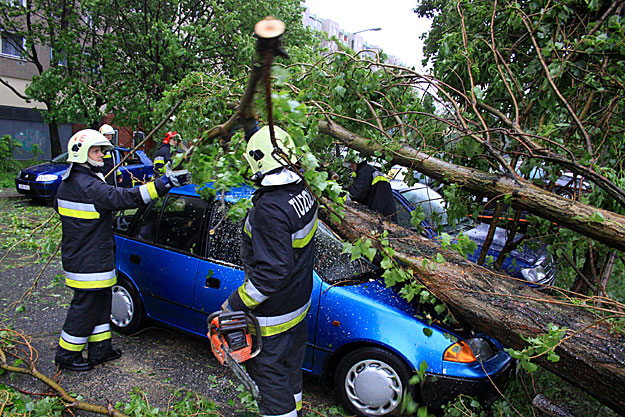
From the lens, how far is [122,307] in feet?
13.7

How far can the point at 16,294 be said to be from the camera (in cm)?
494

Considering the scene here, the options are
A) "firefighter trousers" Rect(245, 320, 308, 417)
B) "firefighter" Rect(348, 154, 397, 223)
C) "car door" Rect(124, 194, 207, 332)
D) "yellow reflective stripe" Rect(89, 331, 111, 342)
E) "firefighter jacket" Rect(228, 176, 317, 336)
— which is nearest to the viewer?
"firefighter jacket" Rect(228, 176, 317, 336)

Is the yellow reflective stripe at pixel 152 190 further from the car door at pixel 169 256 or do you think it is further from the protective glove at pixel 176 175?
the car door at pixel 169 256

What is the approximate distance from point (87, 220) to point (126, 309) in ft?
3.37

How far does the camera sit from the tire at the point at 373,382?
9.77 feet

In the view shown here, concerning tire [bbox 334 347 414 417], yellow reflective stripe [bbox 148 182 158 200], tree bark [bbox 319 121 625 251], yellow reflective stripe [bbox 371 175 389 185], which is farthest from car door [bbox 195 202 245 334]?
yellow reflective stripe [bbox 371 175 389 185]

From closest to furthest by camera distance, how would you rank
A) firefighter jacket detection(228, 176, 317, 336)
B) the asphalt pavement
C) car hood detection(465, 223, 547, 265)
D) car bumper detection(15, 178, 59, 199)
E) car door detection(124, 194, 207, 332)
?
1. firefighter jacket detection(228, 176, 317, 336)
2. the asphalt pavement
3. car door detection(124, 194, 207, 332)
4. car hood detection(465, 223, 547, 265)
5. car bumper detection(15, 178, 59, 199)

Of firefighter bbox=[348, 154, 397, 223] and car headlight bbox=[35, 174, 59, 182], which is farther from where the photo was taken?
car headlight bbox=[35, 174, 59, 182]

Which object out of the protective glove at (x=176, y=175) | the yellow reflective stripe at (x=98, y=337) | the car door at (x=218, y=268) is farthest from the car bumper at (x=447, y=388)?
the yellow reflective stripe at (x=98, y=337)

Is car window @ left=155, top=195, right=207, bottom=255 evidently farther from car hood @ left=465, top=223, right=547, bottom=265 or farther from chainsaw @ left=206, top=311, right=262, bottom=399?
car hood @ left=465, top=223, right=547, bottom=265

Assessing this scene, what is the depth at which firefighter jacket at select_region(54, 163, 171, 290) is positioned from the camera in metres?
3.51

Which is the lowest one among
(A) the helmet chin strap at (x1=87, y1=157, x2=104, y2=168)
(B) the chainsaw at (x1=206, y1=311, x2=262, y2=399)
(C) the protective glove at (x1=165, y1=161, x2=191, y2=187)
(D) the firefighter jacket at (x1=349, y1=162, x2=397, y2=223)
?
(B) the chainsaw at (x1=206, y1=311, x2=262, y2=399)

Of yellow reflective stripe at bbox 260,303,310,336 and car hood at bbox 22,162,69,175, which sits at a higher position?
yellow reflective stripe at bbox 260,303,310,336

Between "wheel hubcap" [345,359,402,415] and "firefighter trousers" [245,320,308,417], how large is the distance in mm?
491
